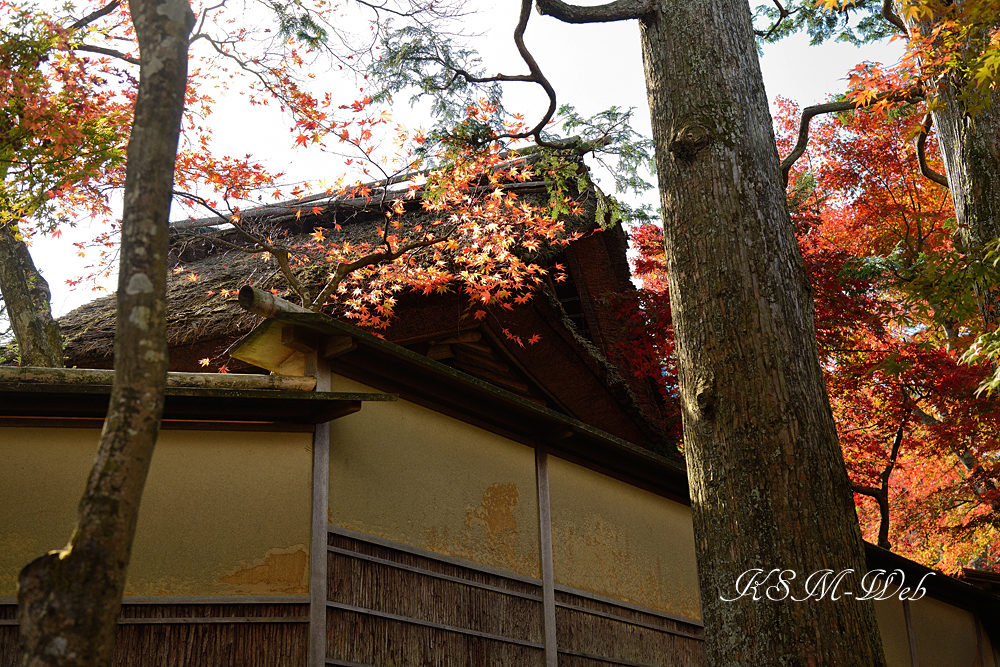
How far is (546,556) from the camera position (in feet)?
19.8

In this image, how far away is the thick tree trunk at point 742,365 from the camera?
3.08 m

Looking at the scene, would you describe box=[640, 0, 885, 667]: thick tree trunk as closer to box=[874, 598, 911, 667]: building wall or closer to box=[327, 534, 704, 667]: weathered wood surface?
box=[327, 534, 704, 667]: weathered wood surface

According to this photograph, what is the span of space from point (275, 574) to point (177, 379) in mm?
1238

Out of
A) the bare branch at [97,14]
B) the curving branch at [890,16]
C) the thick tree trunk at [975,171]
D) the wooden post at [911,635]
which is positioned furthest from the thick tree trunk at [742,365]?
the wooden post at [911,635]

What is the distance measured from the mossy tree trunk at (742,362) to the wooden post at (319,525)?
217 cm

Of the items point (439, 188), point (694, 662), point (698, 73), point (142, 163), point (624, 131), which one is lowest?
point (694, 662)

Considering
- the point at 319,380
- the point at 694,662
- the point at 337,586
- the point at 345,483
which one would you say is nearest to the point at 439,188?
the point at 319,380

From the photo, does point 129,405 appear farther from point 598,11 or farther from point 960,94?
point 960,94

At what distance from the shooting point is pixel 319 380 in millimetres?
4891

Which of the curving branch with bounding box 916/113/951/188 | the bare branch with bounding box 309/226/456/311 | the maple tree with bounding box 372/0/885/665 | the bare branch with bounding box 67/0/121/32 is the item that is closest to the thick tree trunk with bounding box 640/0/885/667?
the maple tree with bounding box 372/0/885/665

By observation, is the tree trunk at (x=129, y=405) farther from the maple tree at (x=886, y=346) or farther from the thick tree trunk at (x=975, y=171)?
the maple tree at (x=886, y=346)

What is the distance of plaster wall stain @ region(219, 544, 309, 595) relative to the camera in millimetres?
4289

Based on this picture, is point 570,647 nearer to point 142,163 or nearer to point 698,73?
point 698,73

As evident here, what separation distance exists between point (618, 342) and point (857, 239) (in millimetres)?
5011
